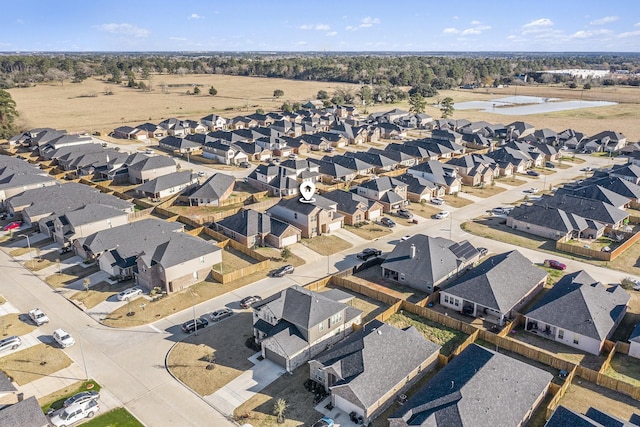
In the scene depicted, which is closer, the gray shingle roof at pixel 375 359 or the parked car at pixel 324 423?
the parked car at pixel 324 423

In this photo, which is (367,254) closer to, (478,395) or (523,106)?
(478,395)

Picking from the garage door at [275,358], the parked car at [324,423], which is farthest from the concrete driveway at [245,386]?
the parked car at [324,423]

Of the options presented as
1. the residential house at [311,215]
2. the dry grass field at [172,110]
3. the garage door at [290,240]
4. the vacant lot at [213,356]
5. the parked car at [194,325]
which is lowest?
the vacant lot at [213,356]

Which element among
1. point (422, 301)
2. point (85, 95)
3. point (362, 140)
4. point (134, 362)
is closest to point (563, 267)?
point (422, 301)

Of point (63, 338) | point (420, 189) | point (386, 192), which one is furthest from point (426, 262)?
point (63, 338)

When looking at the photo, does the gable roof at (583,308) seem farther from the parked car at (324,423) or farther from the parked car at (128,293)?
the parked car at (128,293)

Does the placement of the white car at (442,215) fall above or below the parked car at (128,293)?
above

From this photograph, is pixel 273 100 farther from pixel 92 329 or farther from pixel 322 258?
pixel 92 329
